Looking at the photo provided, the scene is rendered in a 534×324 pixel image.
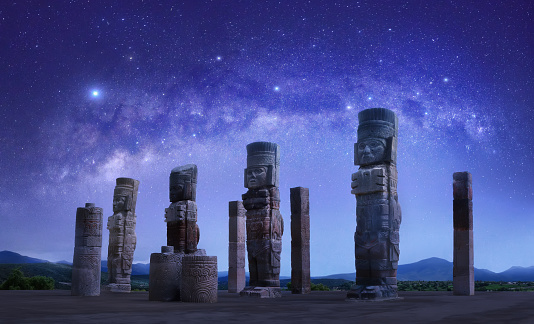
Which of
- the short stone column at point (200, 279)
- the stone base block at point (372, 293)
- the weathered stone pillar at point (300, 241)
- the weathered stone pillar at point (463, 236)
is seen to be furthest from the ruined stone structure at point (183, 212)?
the weathered stone pillar at point (463, 236)

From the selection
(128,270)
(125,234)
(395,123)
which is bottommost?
(128,270)

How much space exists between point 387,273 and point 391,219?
1.14m

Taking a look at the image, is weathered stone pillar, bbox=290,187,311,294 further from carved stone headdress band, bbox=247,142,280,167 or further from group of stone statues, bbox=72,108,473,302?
carved stone headdress band, bbox=247,142,280,167

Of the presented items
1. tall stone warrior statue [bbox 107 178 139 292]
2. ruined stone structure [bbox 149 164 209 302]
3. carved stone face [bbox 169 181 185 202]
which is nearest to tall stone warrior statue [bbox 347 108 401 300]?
ruined stone structure [bbox 149 164 209 302]

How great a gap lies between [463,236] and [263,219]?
555cm

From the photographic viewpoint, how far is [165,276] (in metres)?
11.1

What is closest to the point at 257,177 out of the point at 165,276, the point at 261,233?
the point at 261,233

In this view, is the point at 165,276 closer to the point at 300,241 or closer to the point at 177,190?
the point at 177,190

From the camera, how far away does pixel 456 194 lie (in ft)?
49.1

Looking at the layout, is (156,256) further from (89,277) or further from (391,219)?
(391,219)

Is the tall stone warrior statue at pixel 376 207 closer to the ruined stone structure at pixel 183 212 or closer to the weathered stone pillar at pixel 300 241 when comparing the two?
the weathered stone pillar at pixel 300 241

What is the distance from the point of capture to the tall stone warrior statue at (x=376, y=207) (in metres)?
11.3

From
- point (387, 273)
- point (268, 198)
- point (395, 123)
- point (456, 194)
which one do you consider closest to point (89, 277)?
point (268, 198)

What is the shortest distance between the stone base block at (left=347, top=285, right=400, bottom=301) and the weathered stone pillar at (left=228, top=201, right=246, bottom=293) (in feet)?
25.0
